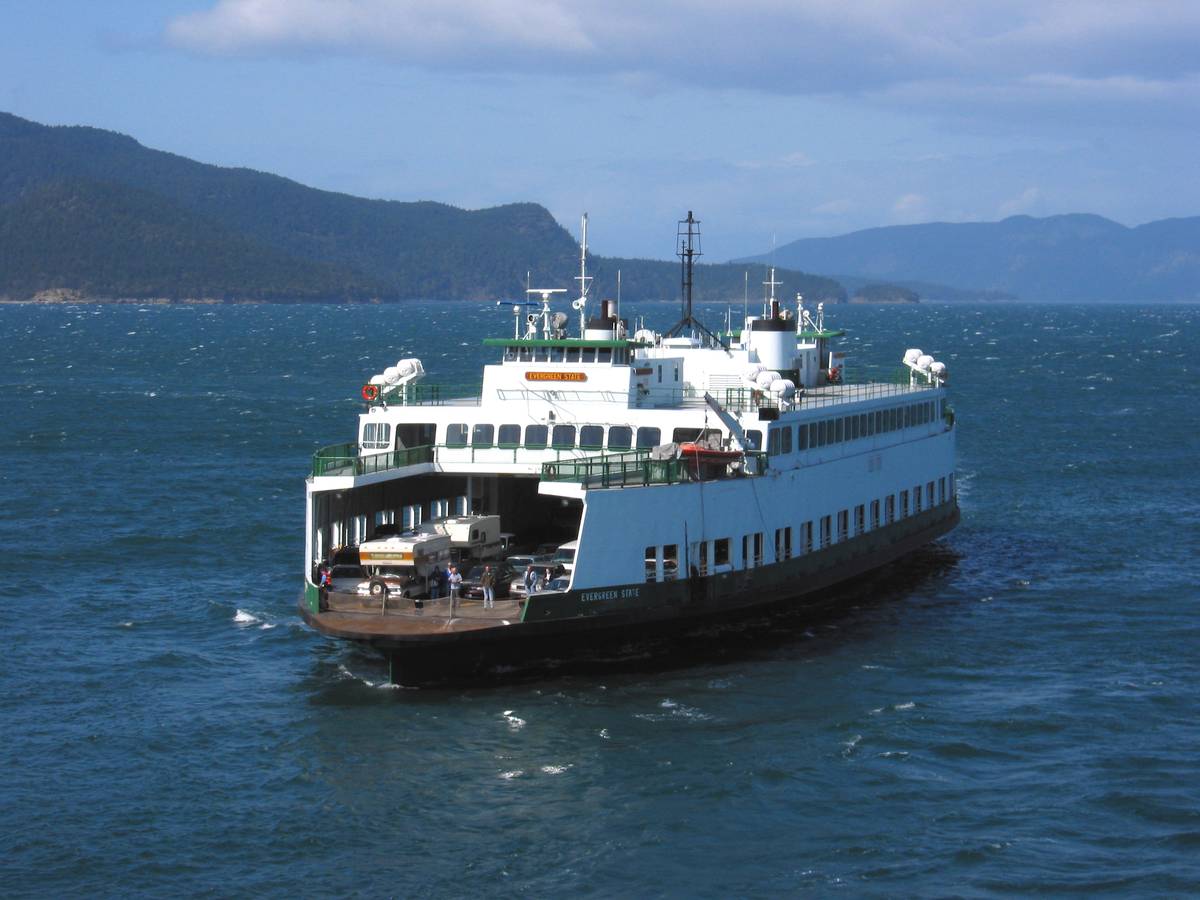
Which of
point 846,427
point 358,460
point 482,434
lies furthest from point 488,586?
point 846,427

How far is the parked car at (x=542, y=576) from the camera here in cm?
3875

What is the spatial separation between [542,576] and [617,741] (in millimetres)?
5771

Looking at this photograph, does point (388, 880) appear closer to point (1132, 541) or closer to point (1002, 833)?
point (1002, 833)

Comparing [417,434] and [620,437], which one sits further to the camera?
[417,434]

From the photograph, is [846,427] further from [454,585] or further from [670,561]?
[454,585]

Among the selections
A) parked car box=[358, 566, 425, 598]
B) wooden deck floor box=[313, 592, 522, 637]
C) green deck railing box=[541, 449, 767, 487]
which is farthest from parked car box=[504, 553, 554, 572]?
parked car box=[358, 566, 425, 598]

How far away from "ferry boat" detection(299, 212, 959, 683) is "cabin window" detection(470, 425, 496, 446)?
5cm

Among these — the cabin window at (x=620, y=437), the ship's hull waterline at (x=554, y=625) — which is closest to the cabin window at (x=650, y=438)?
the cabin window at (x=620, y=437)

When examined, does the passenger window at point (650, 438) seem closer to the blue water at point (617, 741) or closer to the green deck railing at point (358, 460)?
the green deck railing at point (358, 460)

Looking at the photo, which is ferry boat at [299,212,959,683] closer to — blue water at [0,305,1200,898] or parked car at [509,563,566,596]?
parked car at [509,563,566,596]

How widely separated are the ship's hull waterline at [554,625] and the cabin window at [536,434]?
6622mm

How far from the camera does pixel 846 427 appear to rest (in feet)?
161

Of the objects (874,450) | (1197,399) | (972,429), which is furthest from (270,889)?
(1197,399)

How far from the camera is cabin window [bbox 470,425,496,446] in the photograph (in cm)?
4500
